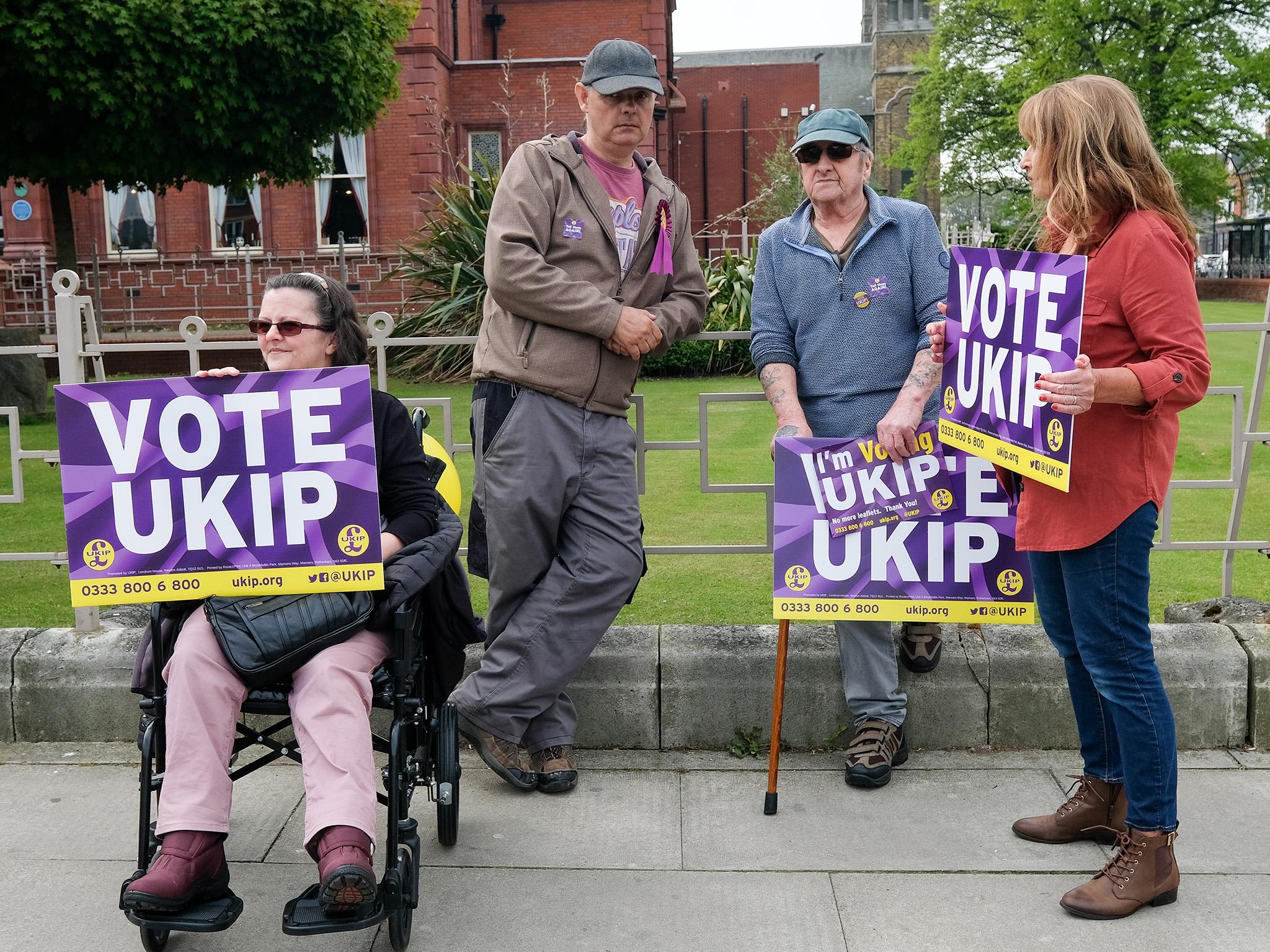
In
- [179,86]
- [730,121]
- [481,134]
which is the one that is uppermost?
[730,121]

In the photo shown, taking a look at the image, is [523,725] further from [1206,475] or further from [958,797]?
[1206,475]

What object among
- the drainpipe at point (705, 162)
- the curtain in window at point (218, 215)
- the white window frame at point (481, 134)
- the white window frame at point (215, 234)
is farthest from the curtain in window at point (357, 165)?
the drainpipe at point (705, 162)

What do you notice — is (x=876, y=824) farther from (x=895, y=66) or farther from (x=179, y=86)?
(x=895, y=66)

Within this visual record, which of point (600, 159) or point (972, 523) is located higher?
point (600, 159)

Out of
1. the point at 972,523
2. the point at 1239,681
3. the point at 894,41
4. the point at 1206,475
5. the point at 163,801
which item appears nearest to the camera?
the point at 163,801

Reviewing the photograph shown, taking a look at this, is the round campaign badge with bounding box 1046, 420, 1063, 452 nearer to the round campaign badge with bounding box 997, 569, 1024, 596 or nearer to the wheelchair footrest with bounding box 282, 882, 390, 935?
the round campaign badge with bounding box 997, 569, 1024, 596

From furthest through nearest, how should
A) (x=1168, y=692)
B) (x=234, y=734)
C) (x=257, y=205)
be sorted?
(x=257, y=205)
(x=1168, y=692)
(x=234, y=734)

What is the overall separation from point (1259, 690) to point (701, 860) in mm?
1932

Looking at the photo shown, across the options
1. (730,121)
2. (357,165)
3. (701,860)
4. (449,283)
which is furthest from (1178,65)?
(701,860)

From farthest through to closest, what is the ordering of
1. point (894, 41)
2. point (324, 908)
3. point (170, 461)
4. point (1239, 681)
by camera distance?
point (894, 41), point (1239, 681), point (170, 461), point (324, 908)

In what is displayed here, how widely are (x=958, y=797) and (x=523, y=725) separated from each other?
51.6 inches

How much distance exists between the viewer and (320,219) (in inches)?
1013

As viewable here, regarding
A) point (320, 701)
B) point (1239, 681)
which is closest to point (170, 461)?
point (320, 701)

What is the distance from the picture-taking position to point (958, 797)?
372 cm
